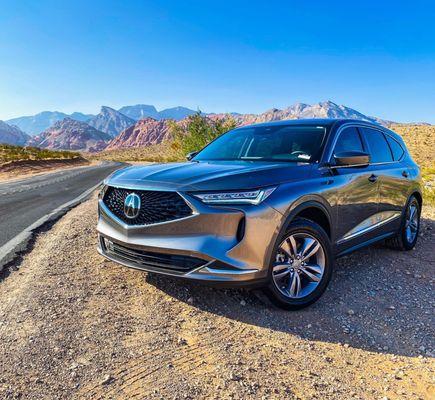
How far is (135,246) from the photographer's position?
3.31m

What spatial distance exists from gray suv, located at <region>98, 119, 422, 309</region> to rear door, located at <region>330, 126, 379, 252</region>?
0.5 inches

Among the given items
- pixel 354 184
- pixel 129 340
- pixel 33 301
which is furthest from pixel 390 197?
pixel 33 301

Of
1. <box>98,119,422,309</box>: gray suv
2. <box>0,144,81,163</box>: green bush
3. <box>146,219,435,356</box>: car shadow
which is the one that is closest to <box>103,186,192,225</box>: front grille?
<box>98,119,422,309</box>: gray suv

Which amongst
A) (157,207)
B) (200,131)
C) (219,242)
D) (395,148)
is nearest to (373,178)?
(395,148)

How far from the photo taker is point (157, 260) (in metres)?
3.24

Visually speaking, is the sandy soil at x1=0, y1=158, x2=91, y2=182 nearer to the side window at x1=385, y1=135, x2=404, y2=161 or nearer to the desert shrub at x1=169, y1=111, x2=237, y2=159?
the desert shrub at x1=169, y1=111, x2=237, y2=159

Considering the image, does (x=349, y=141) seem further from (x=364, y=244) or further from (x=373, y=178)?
(x=364, y=244)

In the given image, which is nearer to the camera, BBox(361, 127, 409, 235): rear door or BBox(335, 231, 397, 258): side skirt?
BBox(335, 231, 397, 258): side skirt

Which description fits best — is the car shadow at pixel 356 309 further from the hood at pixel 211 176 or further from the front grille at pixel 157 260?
the hood at pixel 211 176

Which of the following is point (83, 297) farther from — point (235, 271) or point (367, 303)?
point (367, 303)

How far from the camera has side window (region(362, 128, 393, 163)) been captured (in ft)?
16.2

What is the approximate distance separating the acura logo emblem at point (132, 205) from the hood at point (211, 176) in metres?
0.10

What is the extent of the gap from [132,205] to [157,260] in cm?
53

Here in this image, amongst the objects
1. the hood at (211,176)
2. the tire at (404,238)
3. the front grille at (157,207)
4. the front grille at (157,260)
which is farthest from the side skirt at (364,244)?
the front grille at (157,207)
